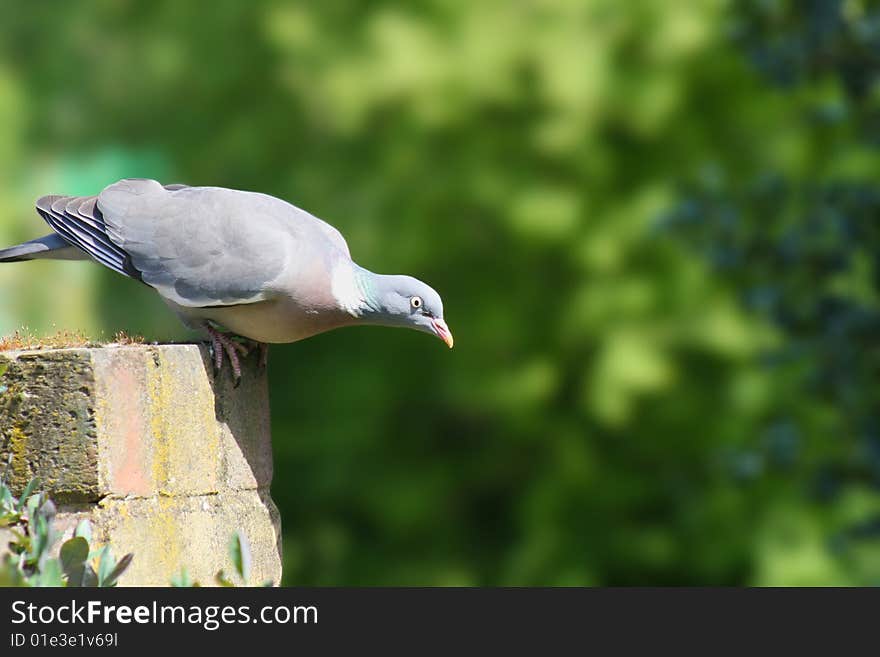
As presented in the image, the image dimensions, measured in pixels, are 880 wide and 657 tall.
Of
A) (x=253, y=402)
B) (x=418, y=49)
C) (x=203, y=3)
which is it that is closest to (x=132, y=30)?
(x=203, y=3)

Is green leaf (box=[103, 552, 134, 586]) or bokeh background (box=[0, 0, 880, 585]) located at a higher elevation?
bokeh background (box=[0, 0, 880, 585])

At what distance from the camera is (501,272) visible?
36.8 ft

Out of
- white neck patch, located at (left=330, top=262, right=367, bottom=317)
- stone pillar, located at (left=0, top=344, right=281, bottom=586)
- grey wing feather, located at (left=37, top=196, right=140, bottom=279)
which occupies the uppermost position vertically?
grey wing feather, located at (left=37, top=196, right=140, bottom=279)

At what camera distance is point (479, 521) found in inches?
475

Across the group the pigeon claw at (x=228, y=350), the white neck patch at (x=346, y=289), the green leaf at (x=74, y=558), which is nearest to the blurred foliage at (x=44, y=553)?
the green leaf at (x=74, y=558)

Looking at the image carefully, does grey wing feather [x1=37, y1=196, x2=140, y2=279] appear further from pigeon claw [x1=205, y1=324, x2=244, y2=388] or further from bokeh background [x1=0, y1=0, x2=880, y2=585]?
bokeh background [x1=0, y1=0, x2=880, y2=585]

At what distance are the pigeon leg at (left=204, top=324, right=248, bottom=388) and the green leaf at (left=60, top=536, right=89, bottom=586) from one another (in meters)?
0.97

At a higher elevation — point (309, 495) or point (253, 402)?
point (309, 495)

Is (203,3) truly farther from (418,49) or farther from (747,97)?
(747,97)

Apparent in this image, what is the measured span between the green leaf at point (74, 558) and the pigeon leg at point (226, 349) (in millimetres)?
973

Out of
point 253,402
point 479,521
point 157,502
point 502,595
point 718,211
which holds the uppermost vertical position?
point 479,521

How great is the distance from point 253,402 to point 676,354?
23.3ft

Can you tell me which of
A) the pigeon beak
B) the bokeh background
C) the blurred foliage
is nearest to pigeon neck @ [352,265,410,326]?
the pigeon beak

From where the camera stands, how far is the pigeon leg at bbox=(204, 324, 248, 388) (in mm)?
3824
